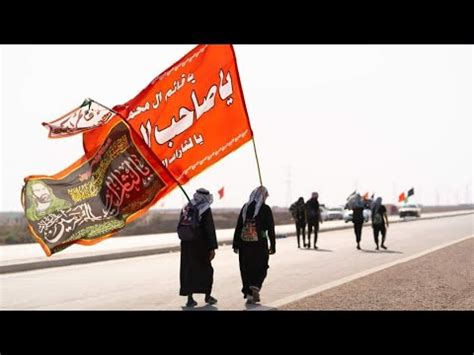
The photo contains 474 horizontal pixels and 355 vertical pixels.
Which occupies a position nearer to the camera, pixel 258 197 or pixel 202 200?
pixel 202 200

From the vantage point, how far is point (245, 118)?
11.2 m

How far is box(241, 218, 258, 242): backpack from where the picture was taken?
10742 millimetres

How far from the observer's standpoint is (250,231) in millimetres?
10766

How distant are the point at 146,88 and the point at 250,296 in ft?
12.3

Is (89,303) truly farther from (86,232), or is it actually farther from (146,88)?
(146,88)

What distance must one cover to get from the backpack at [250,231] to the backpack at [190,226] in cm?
76

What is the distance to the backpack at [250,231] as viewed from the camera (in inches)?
423

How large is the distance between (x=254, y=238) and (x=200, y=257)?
2.85 feet

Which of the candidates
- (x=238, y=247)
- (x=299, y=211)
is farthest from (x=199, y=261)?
(x=299, y=211)

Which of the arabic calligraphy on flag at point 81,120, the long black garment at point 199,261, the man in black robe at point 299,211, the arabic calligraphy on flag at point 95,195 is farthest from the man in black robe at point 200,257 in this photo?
the man in black robe at point 299,211

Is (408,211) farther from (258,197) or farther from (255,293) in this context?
(255,293)

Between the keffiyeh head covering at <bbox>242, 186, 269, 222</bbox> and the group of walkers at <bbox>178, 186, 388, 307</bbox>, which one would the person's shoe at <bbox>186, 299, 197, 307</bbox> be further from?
the keffiyeh head covering at <bbox>242, 186, 269, 222</bbox>

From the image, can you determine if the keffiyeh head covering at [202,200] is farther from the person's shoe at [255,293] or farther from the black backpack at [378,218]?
the black backpack at [378,218]
